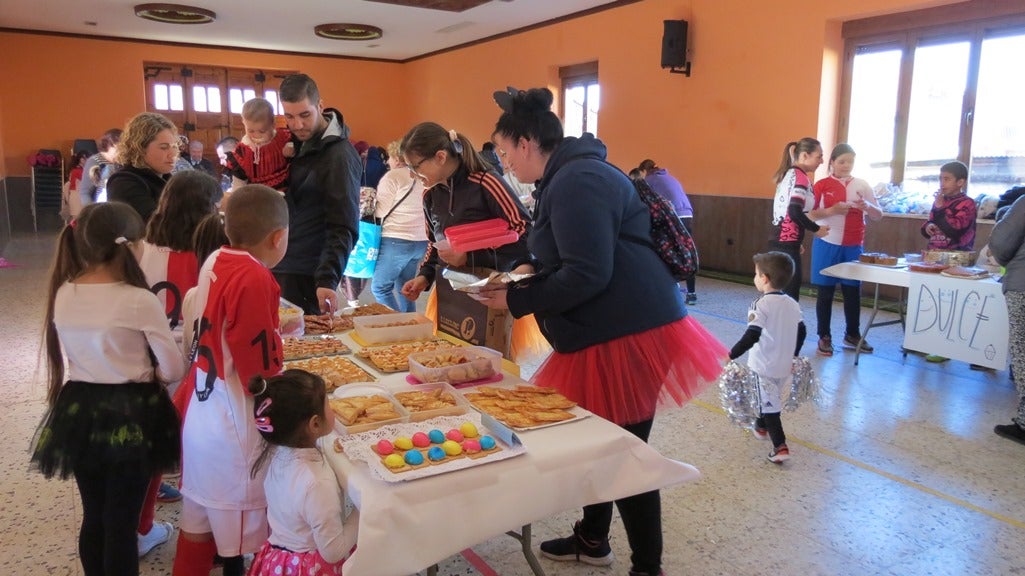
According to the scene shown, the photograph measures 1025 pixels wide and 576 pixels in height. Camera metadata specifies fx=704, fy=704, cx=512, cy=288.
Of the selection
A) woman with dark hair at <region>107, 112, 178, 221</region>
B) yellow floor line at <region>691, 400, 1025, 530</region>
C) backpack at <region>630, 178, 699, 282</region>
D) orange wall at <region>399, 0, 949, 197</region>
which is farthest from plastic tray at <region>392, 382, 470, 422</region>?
orange wall at <region>399, 0, 949, 197</region>

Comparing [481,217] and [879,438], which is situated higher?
[481,217]

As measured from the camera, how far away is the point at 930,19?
655cm

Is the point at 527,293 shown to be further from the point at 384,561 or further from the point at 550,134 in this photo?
the point at 384,561

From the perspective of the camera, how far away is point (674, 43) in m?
8.23

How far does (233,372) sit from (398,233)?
3220 mm

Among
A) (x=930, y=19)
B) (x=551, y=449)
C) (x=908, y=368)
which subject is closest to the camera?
(x=551, y=449)

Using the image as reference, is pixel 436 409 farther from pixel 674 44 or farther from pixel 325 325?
pixel 674 44

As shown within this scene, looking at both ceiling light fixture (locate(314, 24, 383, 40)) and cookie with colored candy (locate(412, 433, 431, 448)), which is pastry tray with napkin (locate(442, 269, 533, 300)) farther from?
ceiling light fixture (locate(314, 24, 383, 40))

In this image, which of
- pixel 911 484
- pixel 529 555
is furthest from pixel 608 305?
pixel 911 484

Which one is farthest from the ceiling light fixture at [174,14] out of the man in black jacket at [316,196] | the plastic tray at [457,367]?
the plastic tray at [457,367]

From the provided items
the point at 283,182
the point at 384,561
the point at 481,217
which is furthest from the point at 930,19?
the point at 384,561

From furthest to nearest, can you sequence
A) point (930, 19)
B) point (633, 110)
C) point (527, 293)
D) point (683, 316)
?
1. point (633, 110)
2. point (930, 19)
3. point (683, 316)
4. point (527, 293)

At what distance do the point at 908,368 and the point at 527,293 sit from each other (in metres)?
3.85

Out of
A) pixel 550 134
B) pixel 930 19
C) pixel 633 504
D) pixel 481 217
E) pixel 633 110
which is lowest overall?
pixel 633 504
